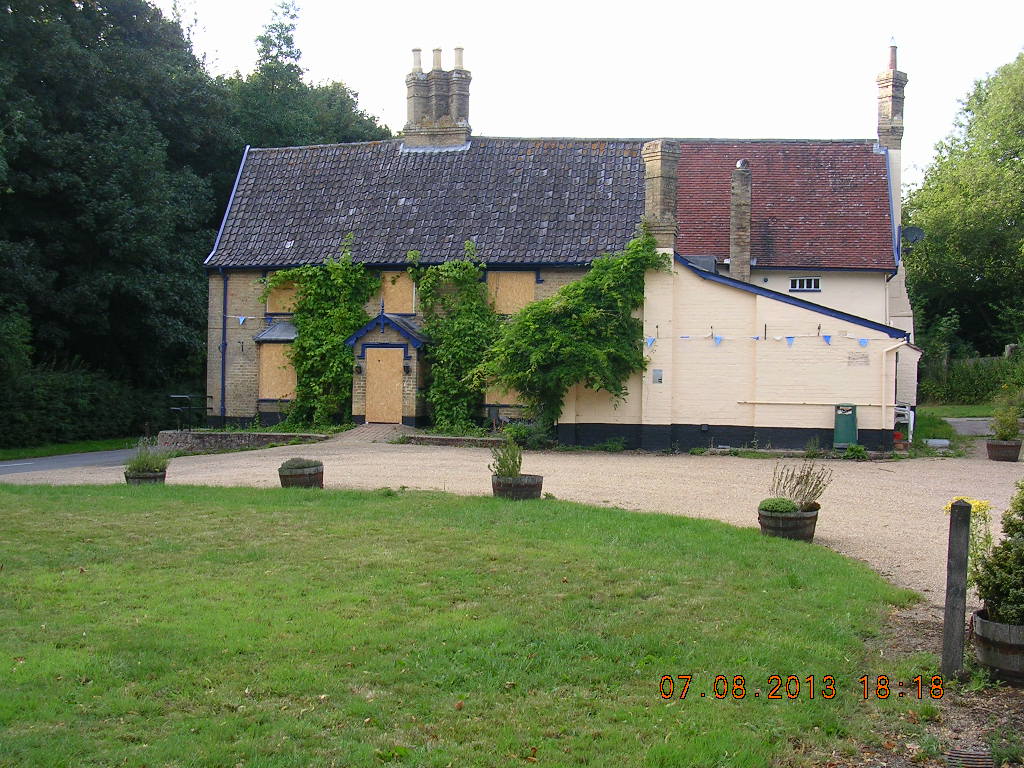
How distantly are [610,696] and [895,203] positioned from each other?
2789cm

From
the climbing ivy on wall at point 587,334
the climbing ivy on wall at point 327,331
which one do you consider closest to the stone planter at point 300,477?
the climbing ivy on wall at point 587,334

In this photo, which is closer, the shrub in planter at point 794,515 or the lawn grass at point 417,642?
the lawn grass at point 417,642

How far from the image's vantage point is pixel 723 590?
8883 millimetres

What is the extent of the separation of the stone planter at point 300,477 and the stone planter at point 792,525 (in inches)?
278

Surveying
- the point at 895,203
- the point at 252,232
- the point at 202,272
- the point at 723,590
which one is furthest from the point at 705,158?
the point at 723,590

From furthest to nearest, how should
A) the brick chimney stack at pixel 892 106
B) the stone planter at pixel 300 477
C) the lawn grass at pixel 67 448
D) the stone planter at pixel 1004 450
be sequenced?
1. the brick chimney stack at pixel 892 106
2. the lawn grass at pixel 67 448
3. the stone planter at pixel 1004 450
4. the stone planter at pixel 300 477

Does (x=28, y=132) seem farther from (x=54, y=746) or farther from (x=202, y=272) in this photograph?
(x=54, y=746)

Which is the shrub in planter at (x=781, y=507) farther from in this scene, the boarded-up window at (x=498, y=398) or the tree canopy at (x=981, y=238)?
the tree canopy at (x=981, y=238)

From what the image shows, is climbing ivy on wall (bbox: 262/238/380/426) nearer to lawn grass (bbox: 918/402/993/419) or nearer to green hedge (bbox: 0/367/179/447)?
green hedge (bbox: 0/367/179/447)

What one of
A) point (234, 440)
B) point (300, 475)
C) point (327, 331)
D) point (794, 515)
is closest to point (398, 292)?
point (327, 331)

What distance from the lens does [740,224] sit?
2912 centimetres

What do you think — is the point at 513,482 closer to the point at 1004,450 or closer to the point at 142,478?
the point at 142,478

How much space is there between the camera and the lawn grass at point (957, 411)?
122 feet
